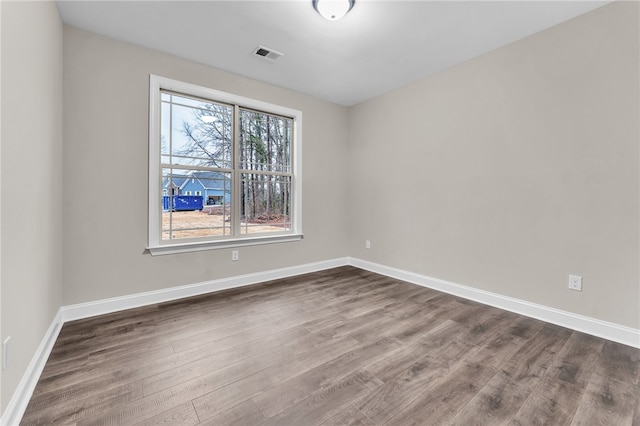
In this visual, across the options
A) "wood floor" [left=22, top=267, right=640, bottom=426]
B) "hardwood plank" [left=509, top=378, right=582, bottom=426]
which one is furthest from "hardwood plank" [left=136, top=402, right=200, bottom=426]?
"hardwood plank" [left=509, top=378, right=582, bottom=426]

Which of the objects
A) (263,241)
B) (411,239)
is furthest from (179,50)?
(411,239)

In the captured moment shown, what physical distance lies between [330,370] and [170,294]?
2036 mm

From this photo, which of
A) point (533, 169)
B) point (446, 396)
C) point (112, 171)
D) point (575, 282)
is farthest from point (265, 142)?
point (575, 282)

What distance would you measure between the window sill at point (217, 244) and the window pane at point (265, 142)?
93cm

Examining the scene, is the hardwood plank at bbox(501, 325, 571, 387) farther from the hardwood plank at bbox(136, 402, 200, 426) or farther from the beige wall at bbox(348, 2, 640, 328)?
the hardwood plank at bbox(136, 402, 200, 426)

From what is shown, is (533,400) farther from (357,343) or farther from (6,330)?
(6,330)

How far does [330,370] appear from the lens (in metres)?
1.74

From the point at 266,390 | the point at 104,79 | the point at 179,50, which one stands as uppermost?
the point at 179,50

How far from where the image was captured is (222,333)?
7.26 ft

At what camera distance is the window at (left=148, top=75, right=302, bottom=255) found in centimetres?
294

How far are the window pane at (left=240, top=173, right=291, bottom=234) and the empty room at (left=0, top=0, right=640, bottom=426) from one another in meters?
0.04

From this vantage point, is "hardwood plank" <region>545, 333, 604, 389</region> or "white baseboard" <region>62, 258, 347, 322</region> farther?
"white baseboard" <region>62, 258, 347, 322</region>

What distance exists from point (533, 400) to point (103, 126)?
3.82m

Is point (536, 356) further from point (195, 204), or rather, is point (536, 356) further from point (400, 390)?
point (195, 204)
